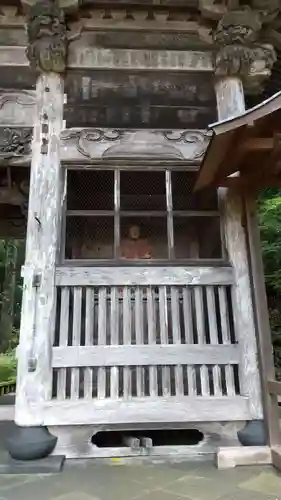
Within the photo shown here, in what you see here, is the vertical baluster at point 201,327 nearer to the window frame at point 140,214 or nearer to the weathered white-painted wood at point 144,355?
the weathered white-painted wood at point 144,355

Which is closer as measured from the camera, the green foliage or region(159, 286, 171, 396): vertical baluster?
region(159, 286, 171, 396): vertical baluster

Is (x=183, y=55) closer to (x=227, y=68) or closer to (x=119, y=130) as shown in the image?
(x=227, y=68)

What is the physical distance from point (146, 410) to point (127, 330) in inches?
30.6

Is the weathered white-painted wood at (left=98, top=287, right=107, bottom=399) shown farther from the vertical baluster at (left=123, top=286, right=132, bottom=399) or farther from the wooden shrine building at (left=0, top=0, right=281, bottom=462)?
the vertical baluster at (left=123, top=286, right=132, bottom=399)

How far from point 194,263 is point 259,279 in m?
0.69

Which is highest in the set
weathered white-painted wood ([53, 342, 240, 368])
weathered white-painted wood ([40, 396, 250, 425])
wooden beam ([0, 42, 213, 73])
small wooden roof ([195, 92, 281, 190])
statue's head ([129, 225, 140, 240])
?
wooden beam ([0, 42, 213, 73])

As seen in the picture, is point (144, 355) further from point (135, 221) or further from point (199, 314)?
point (135, 221)

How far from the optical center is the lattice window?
184 inches

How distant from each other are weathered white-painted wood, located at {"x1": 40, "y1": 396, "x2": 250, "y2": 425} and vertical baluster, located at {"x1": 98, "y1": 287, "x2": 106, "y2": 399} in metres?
0.10

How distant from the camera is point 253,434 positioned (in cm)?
389

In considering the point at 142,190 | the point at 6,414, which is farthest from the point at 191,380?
the point at 6,414

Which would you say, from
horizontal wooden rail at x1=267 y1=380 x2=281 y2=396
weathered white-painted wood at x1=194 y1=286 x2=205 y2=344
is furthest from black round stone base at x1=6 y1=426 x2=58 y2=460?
horizontal wooden rail at x1=267 y1=380 x2=281 y2=396

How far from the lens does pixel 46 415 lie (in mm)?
3881

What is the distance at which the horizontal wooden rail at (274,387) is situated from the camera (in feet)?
12.1
